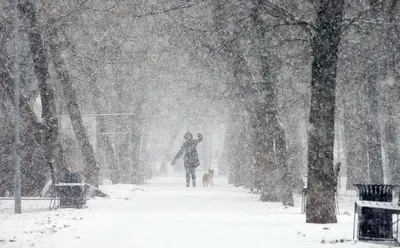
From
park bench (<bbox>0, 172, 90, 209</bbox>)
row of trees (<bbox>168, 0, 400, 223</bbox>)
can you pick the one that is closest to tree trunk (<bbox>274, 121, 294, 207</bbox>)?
row of trees (<bbox>168, 0, 400, 223</bbox>)

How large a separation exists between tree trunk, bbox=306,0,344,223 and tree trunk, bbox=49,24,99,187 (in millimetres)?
10991

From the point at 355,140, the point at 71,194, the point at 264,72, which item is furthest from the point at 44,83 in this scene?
the point at 355,140

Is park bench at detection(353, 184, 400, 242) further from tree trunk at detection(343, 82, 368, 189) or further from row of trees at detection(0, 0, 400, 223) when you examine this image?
tree trunk at detection(343, 82, 368, 189)

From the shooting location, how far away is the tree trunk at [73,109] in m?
22.2

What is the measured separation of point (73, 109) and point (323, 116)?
12579 millimetres

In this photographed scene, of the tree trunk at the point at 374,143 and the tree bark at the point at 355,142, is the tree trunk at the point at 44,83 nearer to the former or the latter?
the tree trunk at the point at 374,143

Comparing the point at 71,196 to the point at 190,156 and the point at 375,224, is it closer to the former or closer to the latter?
the point at 375,224

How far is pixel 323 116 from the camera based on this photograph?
13258 millimetres

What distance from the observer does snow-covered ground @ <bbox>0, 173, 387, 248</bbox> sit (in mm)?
10014

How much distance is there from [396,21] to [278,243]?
7266 mm

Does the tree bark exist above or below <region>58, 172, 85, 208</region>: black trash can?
above

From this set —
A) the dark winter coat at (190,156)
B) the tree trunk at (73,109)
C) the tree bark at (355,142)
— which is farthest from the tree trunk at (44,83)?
the tree bark at (355,142)

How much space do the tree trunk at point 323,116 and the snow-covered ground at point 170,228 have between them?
47 centimetres

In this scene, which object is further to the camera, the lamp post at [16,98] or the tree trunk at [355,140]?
the tree trunk at [355,140]
